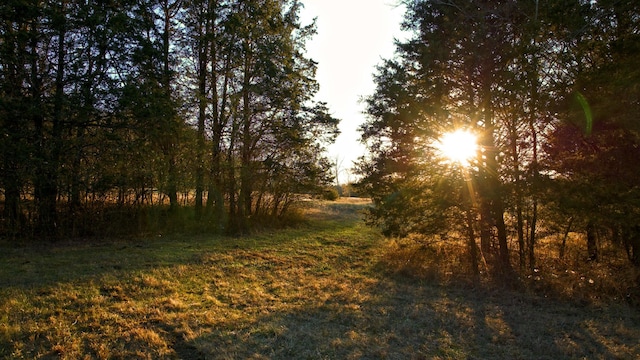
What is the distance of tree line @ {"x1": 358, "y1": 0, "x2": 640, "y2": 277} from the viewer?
20.4 feet

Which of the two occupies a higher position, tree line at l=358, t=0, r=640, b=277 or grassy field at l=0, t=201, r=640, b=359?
tree line at l=358, t=0, r=640, b=277

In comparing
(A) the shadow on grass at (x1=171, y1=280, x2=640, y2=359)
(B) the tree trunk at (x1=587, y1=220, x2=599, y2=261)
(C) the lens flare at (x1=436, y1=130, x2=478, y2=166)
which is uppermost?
(C) the lens flare at (x1=436, y1=130, x2=478, y2=166)

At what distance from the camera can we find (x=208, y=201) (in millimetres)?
13773

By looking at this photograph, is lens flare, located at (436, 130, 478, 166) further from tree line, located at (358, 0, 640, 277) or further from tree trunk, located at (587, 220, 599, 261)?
tree trunk, located at (587, 220, 599, 261)

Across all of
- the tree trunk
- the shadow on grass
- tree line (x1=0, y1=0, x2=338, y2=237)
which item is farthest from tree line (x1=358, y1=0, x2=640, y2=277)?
tree line (x1=0, y1=0, x2=338, y2=237)

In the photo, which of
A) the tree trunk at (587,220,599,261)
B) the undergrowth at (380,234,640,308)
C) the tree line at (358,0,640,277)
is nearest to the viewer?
the tree line at (358,0,640,277)

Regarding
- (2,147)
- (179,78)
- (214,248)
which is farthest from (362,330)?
(179,78)

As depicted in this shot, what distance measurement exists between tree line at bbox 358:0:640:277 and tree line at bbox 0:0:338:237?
19.3 ft

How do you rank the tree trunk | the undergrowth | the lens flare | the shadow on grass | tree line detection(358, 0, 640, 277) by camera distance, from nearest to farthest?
the shadow on grass, tree line detection(358, 0, 640, 277), the undergrowth, the lens flare, the tree trunk

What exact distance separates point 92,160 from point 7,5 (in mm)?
4150

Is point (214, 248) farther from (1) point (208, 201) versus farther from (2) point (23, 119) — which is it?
(2) point (23, 119)

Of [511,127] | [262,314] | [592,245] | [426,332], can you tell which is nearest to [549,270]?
[592,245]

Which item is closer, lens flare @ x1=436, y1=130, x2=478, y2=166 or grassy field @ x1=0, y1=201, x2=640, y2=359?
grassy field @ x1=0, y1=201, x2=640, y2=359

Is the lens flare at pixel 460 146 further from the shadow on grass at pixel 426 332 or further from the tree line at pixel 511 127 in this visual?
the shadow on grass at pixel 426 332
